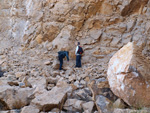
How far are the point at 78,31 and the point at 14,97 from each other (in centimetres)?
555

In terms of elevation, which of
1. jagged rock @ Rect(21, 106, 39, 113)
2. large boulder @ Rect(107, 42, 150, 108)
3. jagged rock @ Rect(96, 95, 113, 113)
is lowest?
jagged rock @ Rect(21, 106, 39, 113)

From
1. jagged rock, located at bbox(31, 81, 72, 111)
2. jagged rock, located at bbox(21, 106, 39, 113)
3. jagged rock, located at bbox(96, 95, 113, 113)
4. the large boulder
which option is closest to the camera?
the large boulder

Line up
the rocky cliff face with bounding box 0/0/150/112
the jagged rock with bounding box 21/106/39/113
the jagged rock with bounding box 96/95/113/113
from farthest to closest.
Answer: the rocky cliff face with bounding box 0/0/150/112 < the jagged rock with bounding box 21/106/39/113 < the jagged rock with bounding box 96/95/113/113

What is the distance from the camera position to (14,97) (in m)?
3.51

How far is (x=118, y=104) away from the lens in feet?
9.65

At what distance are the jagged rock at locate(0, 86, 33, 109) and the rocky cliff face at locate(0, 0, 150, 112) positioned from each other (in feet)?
10.2

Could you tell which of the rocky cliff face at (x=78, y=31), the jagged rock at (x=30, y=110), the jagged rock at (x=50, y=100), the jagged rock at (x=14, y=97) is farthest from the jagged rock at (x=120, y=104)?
the rocky cliff face at (x=78, y=31)

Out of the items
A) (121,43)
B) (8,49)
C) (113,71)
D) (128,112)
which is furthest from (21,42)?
(128,112)

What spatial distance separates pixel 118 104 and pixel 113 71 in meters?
0.70

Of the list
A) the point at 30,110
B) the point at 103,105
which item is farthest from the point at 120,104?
the point at 30,110

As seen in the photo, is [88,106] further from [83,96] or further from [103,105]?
[83,96]

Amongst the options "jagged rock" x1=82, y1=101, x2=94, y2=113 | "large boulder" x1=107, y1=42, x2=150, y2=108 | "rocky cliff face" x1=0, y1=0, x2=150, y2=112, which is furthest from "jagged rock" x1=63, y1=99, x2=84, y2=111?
"rocky cliff face" x1=0, y1=0, x2=150, y2=112

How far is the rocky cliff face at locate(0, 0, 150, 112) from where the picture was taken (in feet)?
24.0

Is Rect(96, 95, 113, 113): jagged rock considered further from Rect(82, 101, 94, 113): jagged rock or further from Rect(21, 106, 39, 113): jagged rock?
Rect(21, 106, 39, 113): jagged rock
